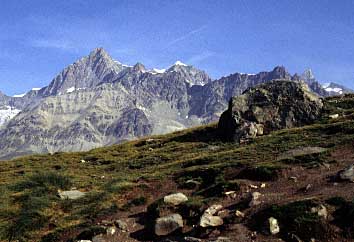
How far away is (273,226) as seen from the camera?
23.6 meters

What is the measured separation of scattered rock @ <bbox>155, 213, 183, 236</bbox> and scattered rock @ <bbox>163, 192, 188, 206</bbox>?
281cm

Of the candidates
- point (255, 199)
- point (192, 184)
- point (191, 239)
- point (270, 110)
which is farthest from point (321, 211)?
point (270, 110)

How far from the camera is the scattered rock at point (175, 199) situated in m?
30.2

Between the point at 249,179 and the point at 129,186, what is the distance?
944 centimetres

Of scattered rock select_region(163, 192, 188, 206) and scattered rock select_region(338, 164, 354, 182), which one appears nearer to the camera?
scattered rock select_region(338, 164, 354, 182)

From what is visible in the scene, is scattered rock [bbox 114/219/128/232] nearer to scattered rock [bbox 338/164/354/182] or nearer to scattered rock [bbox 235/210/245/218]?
scattered rock [bbox 235/210/245/218]

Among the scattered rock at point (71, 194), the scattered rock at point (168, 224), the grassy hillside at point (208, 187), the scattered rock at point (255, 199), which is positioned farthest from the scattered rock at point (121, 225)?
the scattered rock at point (71, 194)

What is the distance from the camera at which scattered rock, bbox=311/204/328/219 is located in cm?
2350

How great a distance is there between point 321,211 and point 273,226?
2405 millimetres

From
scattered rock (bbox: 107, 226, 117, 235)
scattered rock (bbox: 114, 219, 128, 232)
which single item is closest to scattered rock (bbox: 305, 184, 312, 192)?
scattered rock (bbox: 114, 219, 128, 232)

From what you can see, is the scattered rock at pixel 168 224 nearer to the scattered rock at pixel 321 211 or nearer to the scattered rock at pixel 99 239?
the scattered rock at pixel 99 239

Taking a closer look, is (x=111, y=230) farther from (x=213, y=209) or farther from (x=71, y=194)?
(x=71, y=194)

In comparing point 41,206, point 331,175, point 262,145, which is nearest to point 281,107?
point 262,145

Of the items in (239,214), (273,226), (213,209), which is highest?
(213,209)
